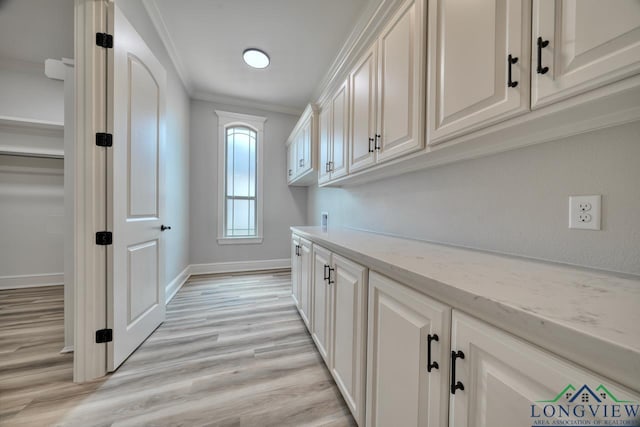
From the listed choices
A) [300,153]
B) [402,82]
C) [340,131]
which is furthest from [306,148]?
[402,82]

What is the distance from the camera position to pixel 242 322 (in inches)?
84.0

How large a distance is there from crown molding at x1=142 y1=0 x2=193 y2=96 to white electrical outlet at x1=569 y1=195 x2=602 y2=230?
3.21m

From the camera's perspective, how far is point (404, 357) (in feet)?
2.48

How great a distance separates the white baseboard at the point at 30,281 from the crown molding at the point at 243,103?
3191mm

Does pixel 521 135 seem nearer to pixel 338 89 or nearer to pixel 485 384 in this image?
pixel 485 384

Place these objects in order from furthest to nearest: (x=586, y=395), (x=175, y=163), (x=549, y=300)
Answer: (x=175, y=163) → (x=549, y=300) → (x=586, y=395)

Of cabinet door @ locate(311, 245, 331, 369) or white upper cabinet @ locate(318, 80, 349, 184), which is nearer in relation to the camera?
cabinet door @ locate(311, 245, 331, 369)

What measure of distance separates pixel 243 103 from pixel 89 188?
9.45 ft

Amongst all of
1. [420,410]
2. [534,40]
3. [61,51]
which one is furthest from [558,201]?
[61,51]

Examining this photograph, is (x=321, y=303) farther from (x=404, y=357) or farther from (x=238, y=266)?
(x=238, y=266)

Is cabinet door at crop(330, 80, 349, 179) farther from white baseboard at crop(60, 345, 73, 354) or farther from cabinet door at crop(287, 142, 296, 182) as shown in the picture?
white baseboard at crop(60, 345, 73, 354)

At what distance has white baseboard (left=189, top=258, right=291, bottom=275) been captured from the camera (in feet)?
11.8

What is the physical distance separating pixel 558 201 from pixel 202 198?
399 cm

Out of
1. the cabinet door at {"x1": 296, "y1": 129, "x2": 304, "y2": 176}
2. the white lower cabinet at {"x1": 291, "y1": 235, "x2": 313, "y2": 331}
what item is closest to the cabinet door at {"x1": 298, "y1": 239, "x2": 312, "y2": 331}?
the white lower cabinet at {"x1": 291, "y1": 235, "x2": 313, "y2": 331}
